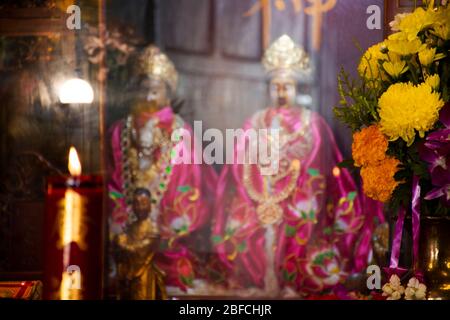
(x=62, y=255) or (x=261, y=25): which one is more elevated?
(x=261, y=25)

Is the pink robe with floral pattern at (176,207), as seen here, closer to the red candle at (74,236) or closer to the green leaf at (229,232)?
the green leaf at (229,232)

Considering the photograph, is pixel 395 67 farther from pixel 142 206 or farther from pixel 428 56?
pixel 142 206

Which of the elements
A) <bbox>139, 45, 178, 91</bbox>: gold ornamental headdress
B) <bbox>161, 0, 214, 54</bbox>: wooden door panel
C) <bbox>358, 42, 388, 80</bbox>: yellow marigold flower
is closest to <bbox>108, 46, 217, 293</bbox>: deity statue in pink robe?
<bbox>139, 45, 178, 91</bbox>: gold ornamental headdress

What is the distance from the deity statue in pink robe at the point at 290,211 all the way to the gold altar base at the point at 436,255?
2.75 m

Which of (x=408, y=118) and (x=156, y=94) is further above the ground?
(x=156, y=94)

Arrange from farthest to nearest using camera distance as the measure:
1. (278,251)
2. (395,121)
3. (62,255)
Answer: (278,251) < (395,121) < (62,255)

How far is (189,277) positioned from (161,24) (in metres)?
1.32

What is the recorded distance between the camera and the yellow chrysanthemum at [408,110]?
86 centimetres

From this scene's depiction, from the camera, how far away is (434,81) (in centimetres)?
88

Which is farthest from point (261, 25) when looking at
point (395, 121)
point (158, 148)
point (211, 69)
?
point (395, 121)

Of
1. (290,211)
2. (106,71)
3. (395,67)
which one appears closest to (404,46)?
(395,67)

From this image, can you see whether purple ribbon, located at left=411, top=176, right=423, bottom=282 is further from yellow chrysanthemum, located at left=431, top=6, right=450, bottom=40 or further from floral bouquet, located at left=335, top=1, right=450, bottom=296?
yellow chrysanthemum, located at left=431, top=6, right=450, bottom=40

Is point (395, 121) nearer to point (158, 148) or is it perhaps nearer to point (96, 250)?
point (96, 250)
